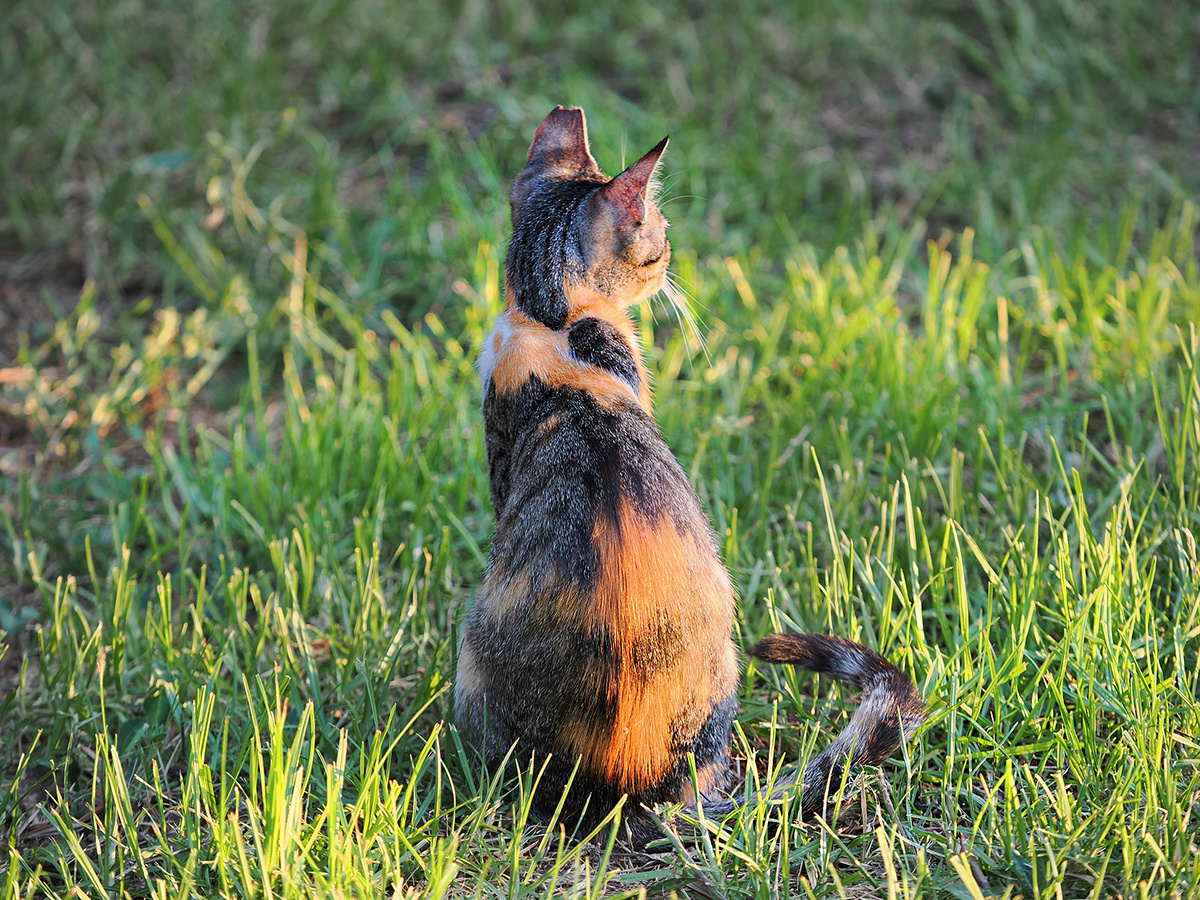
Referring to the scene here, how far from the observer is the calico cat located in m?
1.86

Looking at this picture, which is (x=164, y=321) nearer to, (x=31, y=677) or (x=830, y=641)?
(x=31, y=677)

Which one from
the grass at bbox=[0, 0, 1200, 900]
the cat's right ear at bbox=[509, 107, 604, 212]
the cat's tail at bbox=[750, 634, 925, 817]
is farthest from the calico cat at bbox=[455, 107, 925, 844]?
the cat's right ear at bbox=[509, 107, 604, 212]

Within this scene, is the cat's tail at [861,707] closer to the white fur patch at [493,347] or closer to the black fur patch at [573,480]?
the black fur patch at [573,480]

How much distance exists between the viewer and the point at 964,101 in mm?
5039

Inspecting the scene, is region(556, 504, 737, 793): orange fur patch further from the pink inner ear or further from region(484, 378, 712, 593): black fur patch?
the pink inner ear

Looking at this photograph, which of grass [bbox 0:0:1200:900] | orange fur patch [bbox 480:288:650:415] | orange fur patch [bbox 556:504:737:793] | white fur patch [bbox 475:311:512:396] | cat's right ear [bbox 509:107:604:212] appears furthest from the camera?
cat's right ear [bbox 509:107:604:212]

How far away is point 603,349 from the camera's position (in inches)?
83.4

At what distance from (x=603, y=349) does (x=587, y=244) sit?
229 millimetres

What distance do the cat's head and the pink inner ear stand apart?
0.10 m

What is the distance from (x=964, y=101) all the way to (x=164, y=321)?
376 cm

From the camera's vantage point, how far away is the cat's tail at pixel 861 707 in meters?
1.97

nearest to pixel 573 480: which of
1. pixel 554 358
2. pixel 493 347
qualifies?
pixel 554 358

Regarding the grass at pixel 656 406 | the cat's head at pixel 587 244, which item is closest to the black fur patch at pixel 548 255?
the cat's head at pixel 587 244

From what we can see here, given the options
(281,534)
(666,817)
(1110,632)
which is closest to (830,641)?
(666,817)
